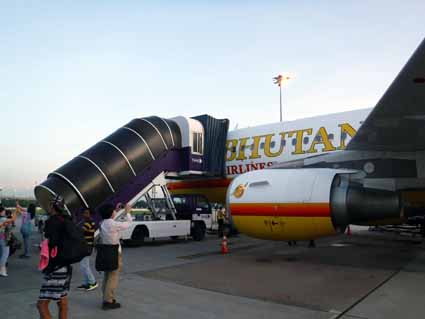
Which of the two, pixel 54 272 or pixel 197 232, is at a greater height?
pixel 54 272

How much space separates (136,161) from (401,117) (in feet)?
30.4

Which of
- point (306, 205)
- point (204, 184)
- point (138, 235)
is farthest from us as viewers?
point (204, 184)

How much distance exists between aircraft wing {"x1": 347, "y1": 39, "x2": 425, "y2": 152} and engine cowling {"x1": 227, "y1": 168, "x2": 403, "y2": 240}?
3.57 feet

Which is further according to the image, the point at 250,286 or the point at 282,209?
the point at 282,209

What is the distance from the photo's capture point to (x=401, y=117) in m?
7.93

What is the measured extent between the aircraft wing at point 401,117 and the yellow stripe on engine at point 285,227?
224 centimetres

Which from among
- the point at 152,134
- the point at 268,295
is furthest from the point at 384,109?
the point at 152,134

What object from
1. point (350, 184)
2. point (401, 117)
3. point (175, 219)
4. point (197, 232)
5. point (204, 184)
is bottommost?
point (197, 232)

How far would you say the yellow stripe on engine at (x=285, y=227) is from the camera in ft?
28.9

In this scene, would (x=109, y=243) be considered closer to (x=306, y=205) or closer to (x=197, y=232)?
(x=306, y=205)

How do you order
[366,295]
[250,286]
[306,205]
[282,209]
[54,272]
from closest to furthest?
[54,272], [366,295], [250,286], [306,205], [282,209]

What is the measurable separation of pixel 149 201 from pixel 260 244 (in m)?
5.05

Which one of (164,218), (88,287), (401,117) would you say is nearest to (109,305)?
(88,287)

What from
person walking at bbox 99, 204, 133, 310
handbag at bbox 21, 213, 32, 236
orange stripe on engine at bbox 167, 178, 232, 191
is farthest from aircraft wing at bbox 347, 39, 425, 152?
handbag at bbox 21, 213, 32, 236
